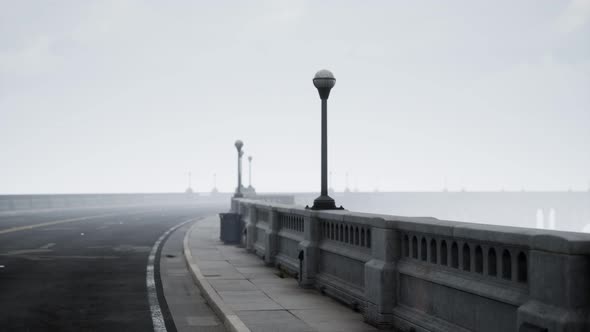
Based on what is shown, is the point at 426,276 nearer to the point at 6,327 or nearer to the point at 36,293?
the point at 6,327

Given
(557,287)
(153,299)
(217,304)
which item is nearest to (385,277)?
(217,304)

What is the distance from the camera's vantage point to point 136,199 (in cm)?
9669

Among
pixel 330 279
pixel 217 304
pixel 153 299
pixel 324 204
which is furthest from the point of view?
pixel 324 204

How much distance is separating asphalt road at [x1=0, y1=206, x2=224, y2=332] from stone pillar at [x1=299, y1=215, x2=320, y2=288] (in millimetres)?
2999

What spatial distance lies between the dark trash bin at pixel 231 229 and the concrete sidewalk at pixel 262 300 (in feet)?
17.6

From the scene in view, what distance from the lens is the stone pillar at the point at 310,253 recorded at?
1370cm

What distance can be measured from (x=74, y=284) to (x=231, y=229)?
415 inches

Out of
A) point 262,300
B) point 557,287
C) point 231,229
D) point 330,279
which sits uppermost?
point 557,287

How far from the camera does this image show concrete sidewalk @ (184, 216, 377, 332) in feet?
33.2

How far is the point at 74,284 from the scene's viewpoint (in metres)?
15.1

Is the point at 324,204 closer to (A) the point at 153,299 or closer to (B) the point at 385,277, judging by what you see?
(A) the point at 153,299

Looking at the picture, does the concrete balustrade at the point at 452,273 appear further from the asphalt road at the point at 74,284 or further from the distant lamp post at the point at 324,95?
the asphalt road at the point at 74,284

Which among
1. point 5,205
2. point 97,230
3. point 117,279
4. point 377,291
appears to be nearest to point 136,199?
point 5,205

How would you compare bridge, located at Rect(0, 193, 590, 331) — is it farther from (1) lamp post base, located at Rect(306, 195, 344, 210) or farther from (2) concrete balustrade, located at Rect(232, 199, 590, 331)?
(1) lamp post base, located at Rect(306, 195, 344, 210)
